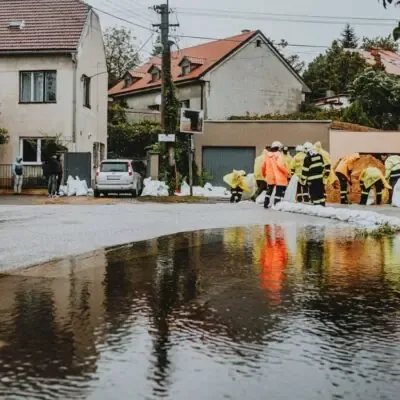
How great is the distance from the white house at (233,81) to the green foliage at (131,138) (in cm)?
419

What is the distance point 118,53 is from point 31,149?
41307mm

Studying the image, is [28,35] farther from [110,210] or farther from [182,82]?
[110,210]

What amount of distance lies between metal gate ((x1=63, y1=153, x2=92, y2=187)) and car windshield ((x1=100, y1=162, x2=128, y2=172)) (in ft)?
9.52

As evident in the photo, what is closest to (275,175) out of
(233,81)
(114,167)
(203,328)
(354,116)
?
(114,167)

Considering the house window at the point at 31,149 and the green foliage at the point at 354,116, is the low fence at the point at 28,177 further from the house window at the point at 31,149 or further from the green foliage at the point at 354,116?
the green foliage at the point at 354,116

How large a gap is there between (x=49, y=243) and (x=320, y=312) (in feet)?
19.6

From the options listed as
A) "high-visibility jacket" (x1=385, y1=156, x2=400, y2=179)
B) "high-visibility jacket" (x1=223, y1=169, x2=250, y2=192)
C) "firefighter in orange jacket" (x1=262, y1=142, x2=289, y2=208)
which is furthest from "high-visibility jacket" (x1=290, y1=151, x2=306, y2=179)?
"high-visibility jacket" (x1=385, y1=156, x2=400, y2=179)

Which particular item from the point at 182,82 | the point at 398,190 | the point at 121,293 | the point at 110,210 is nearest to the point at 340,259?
the point at 121,293

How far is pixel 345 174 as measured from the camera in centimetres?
2467

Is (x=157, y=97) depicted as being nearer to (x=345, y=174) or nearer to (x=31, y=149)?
(x=31, y=149)

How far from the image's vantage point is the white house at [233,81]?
4878 centimetres

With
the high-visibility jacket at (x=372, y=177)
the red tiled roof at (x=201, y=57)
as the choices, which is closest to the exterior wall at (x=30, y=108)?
the red tiled roof at (x=201, y=57)

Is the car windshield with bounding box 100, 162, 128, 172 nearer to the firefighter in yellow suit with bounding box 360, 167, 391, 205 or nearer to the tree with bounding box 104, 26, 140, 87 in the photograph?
the firefighter in yellow suit with bounding box 360, 167, 391, 205

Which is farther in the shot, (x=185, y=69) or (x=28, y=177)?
(x=185, y=69)
